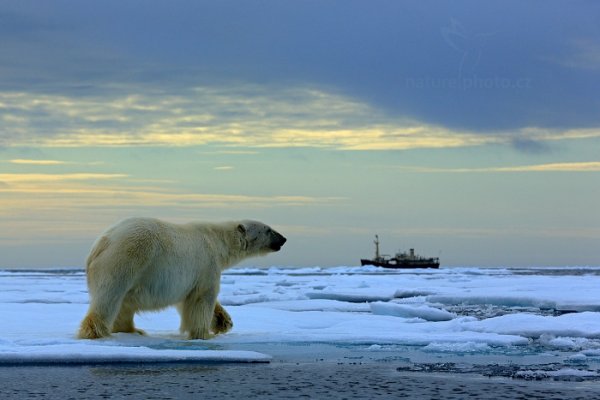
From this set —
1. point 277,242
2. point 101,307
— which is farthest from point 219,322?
point 101,307

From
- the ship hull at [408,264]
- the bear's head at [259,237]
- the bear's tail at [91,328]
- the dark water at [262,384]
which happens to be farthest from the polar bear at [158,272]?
the ship hull at [408,264]

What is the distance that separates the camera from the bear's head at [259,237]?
10406 millimetres

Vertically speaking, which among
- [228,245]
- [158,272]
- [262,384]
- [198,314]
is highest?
[228,245]

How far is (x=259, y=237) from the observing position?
34.5ft

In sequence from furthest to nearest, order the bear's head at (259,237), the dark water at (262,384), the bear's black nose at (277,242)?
1. the bear's black nose at (277,242)
2. the bear's head at (259,237)
3. the dark water at (262,384)

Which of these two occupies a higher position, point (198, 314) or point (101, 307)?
point (101, 307)

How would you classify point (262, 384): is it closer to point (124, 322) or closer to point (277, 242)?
point (124, 322)

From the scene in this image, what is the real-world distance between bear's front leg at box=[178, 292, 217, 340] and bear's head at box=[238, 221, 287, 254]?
104cm

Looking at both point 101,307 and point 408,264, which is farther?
point 408,264

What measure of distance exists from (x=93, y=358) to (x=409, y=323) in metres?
5.33

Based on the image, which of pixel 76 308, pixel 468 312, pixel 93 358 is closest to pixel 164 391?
pixel 93 358

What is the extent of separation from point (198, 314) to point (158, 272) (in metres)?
0.79

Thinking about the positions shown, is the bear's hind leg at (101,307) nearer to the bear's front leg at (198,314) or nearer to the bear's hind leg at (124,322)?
the bear's hind leg at (124,322)

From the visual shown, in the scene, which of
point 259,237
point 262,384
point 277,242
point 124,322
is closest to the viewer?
point 262,384
